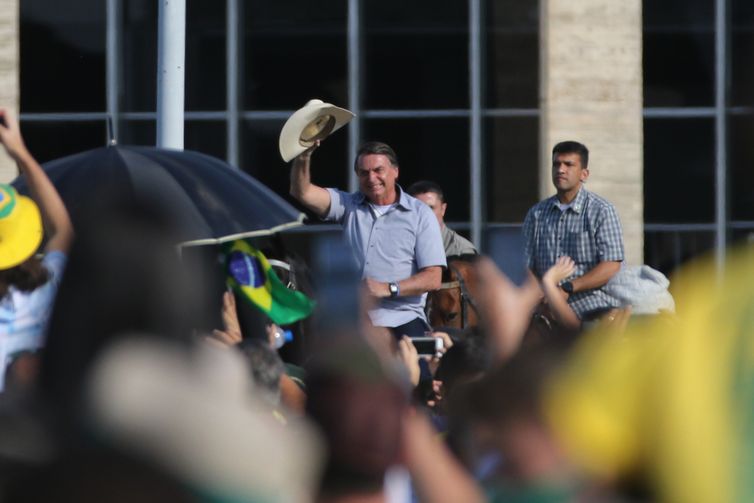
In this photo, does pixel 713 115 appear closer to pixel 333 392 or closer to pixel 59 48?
pixel 59 48

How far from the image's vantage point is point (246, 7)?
13820 mm

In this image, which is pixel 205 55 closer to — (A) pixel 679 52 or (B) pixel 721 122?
(A) pixel 679 52

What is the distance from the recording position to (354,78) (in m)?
13.6

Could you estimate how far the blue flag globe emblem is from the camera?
17.4 ft

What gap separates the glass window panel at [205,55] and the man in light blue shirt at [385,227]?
6.08m

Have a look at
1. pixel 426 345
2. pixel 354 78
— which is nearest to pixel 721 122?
pixel 354 78

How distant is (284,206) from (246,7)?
26.6ft

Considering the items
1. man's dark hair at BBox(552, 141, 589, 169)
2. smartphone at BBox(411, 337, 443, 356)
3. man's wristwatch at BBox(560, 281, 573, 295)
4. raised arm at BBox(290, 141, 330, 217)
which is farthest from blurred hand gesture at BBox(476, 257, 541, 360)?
man's dark hair at BBox(552, 141, 589, 169)

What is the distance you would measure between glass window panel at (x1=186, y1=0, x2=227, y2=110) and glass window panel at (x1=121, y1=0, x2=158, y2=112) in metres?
0.32

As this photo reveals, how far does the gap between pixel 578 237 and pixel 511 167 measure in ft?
17.5

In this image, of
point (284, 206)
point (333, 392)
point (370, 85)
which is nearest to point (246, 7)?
point (370, 85)

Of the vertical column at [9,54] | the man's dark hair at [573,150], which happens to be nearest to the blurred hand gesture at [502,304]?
the man's dark hair at [573,150]

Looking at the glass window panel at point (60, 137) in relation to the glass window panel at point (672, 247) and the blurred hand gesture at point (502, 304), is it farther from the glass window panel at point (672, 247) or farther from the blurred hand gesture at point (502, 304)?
the blurred hand gesture at point (502, 304)

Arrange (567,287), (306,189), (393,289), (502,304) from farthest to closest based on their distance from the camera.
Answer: (567,287) → (306,189) → (393,289) → (502,304)
